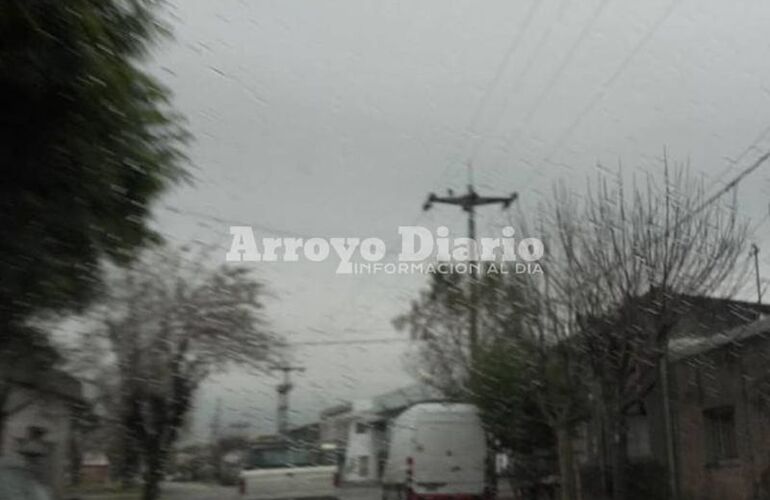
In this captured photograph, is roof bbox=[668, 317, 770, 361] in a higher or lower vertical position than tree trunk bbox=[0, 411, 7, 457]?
higher

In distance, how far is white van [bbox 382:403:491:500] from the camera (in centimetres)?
2083

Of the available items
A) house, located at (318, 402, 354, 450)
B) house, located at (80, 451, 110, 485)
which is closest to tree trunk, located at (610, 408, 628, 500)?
house, located at (318, 402, 354, 450)

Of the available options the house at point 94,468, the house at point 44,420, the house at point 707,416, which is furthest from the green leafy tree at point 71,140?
the house at point 707,416

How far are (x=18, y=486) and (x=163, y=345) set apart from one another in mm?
5962

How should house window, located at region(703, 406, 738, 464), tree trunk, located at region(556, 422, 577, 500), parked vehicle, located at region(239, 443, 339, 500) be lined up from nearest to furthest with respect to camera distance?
parked vehicle, located at region(239, 443, 339, 500), house window, located at region(703, 406, 738, 464), tree trunk, located at region(556, 422, 577, 500)

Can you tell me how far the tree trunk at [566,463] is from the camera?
21.5m

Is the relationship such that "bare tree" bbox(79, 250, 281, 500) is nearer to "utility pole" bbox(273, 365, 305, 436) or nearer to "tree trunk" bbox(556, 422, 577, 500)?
"utility pole" bbox(273, 365, 305, 436)

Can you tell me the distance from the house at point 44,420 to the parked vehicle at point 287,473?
457 cm

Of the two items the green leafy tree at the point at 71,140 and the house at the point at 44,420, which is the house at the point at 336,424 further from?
the green leafy tree at the point at 71,140

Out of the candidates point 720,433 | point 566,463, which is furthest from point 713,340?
point 566,463

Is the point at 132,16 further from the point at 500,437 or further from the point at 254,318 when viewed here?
the point at 500,437

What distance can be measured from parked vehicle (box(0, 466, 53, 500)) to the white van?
42.3ft

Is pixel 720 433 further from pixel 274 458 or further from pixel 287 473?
pixel 274 458

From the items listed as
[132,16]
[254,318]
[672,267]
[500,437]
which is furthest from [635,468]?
[132,16]
